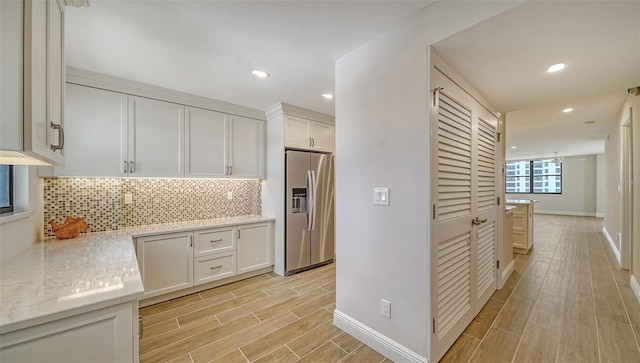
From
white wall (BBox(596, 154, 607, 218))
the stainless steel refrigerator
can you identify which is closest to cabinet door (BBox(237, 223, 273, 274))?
the stainless steel refrigerator

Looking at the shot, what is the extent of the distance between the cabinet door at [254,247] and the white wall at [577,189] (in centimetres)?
1143

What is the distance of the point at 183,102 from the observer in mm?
2914

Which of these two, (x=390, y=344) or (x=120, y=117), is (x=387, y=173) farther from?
(x=120, y=117)

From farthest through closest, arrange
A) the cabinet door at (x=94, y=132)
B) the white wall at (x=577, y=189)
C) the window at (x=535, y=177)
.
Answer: the window at (x=535, y=177) < the white wall at (x=577, y=189) < the cabinet door at (x=94, y=132)

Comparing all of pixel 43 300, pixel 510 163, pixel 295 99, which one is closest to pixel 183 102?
pixel 295 99

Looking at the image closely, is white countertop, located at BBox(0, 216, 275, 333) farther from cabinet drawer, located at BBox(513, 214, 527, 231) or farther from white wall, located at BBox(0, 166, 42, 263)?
cabinet drawer, located at BBox(513, 214, 527, 231)

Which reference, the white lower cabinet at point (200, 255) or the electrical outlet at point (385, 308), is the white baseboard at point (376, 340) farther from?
the white lower cabinet at point (200, 255)

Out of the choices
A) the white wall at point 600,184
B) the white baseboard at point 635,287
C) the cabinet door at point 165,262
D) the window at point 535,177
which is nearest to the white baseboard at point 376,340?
the cabinet door at point 165,262

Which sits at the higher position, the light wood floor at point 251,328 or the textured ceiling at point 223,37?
the textured ceiling at point 223,37

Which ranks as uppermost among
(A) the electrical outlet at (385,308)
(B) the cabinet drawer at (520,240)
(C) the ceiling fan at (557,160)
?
(C) the ceiling fan at (557,160)

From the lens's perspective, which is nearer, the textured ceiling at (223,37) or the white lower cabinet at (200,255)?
the textured ceiling at (223,37)

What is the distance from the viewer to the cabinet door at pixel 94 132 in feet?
7.61

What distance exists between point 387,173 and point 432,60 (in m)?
0.77

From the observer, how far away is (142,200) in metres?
2.88
